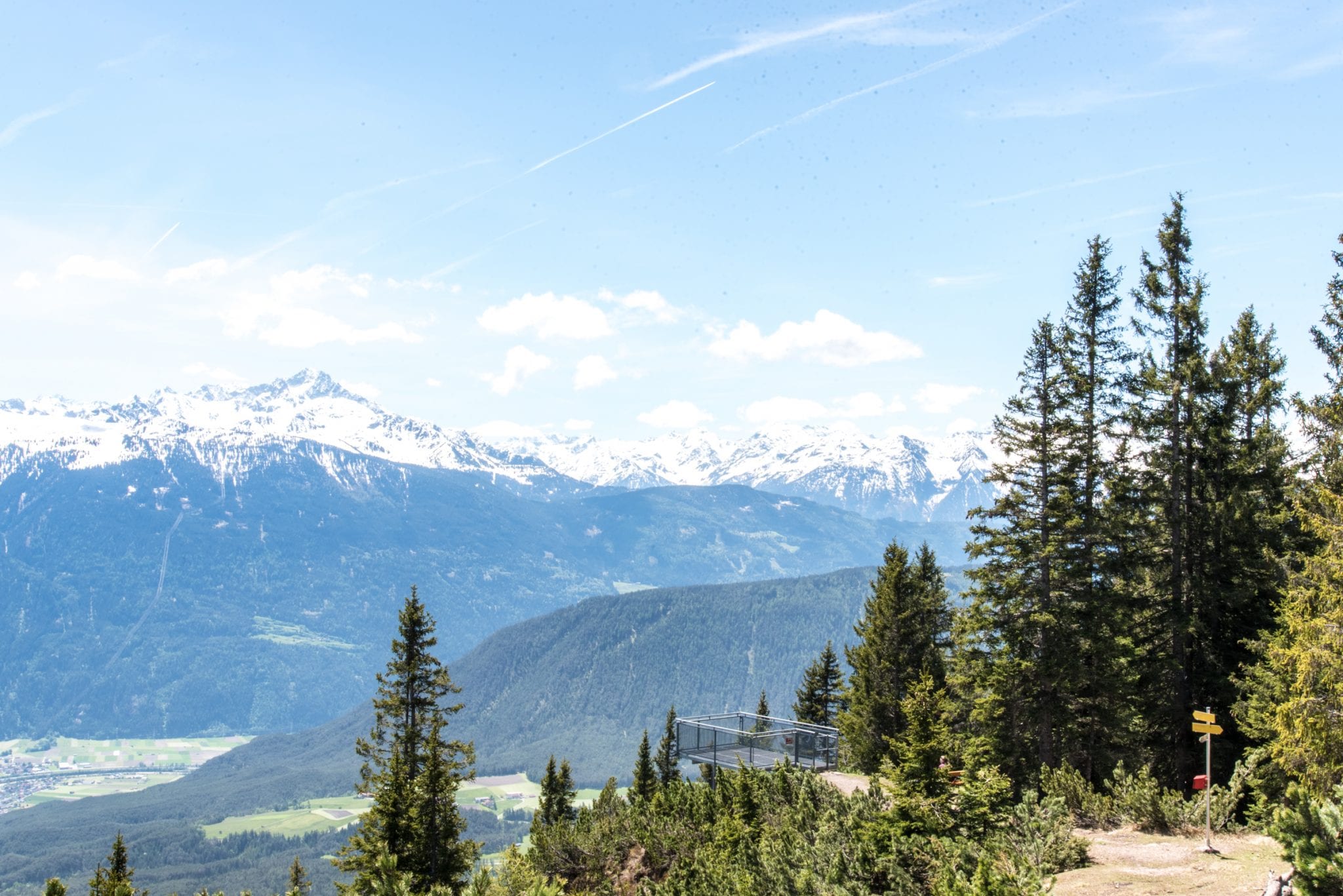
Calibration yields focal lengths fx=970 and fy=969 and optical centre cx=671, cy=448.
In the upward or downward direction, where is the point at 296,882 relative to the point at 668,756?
downward

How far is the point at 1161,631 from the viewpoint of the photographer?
32312mm

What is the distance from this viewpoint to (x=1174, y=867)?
64.0ft

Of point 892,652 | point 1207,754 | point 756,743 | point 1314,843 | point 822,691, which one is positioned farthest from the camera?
point 822,691

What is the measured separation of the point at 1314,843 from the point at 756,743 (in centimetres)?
2694

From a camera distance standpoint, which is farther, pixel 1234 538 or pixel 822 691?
pixel 822 691

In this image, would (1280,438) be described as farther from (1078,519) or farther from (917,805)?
(917,805)

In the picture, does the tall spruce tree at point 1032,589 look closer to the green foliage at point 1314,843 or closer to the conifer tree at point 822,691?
the green foliage at point 1314,843

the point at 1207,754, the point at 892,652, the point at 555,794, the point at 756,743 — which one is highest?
the point at 892,652

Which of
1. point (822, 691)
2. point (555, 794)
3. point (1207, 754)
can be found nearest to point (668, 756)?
point (555, 794)

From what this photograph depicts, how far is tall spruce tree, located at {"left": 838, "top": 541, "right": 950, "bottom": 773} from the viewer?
43.2 m

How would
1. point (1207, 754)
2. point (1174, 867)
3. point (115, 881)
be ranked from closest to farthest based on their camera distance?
point (1174, 867) → point (1207, 754) → point (115, 881)

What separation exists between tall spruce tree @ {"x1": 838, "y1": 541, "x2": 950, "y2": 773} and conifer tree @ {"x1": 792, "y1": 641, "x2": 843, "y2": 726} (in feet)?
73.9

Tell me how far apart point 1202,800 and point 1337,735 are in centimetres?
359

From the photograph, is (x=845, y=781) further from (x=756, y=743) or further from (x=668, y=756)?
(x=668, y=756)
